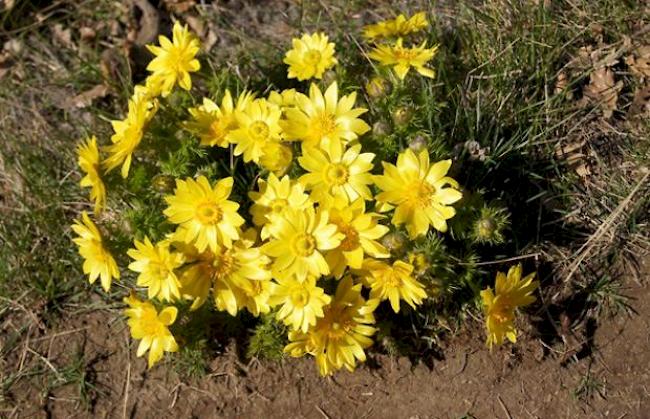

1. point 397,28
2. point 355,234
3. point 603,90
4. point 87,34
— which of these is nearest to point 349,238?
point 355,234

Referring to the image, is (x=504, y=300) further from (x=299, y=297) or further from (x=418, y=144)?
(x=299, y=297)

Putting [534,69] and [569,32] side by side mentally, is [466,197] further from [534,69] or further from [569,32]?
[569,32]

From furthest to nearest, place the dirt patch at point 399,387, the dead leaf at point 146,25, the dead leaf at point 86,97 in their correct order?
the dead leaf at point 146,25
the dead leaf at point 86,97
the dirt patch at point 399,387

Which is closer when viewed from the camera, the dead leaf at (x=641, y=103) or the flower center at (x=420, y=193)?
the flower center at (x=420, y=193)

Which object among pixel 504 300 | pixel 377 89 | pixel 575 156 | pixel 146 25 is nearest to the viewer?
pixel 504 300

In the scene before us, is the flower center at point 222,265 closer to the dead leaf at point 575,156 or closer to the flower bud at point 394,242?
the flower bud at point 394,242

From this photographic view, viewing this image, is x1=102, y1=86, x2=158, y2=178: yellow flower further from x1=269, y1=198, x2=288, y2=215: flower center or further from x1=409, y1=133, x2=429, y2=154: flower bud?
x1=409, y1=133, x2=429, y2=154: flower bud

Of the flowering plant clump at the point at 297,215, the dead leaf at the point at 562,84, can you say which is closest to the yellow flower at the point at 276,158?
the flowering plant clump at the point at 297,215
